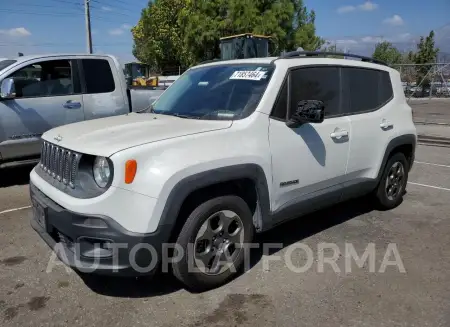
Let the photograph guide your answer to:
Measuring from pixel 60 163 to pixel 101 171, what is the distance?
0.52m

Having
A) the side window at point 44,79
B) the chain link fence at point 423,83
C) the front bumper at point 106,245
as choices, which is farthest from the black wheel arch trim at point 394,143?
the chain link fence at point 423,83

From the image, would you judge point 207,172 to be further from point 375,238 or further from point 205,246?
point 375,238

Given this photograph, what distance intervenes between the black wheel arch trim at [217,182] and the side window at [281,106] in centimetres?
53

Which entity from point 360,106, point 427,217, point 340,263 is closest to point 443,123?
point 427,217

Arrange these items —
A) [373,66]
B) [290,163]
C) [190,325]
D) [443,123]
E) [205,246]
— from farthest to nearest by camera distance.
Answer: [443,123], [373,66], [290,163], [205,246], [190,325]

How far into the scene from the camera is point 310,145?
373 cm

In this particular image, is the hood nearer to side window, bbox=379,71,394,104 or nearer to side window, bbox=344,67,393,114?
side window, bbox=344,67,393,114

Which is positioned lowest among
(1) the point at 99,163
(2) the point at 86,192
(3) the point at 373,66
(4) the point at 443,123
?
(4) the point at 443,123

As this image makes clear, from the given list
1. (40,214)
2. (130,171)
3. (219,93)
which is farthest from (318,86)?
(40,214)

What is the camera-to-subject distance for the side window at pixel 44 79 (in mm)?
6172

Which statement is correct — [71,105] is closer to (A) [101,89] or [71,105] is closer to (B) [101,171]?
(A) [101,89]

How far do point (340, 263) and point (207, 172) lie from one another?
64.2 inches

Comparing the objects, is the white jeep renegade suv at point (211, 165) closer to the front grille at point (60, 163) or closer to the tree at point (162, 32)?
the front grille at point (60, 163)

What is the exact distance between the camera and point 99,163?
2879 mm
